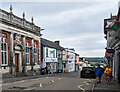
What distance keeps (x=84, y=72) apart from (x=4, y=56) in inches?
420

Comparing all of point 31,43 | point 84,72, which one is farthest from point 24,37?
point 84,72

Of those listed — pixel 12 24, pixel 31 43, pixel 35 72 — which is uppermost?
pixel 12 24

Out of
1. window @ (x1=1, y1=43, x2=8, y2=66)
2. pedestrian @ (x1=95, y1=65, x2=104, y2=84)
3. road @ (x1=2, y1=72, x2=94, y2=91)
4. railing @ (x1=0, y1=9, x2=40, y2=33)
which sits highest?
railing @ (x1=0, y1=9, x2=40, y2=33)

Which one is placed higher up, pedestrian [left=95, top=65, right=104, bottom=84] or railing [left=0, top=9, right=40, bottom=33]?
railing [left=0, top=9, right=40, bottom=33]

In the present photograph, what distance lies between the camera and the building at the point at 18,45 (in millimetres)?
21547

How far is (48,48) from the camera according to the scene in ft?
133

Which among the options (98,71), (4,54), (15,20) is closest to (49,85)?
(98,71)

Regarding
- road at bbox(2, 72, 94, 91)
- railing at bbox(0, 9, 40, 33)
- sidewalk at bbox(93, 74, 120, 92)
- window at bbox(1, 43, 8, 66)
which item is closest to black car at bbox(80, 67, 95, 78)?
road at bbox(2, 72, 94, 91)

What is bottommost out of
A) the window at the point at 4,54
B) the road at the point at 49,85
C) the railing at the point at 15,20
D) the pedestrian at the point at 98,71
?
the road at the point at 49,85

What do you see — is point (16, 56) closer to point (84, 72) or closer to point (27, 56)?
point (27, 56)

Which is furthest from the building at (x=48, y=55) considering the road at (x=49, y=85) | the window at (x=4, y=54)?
the road at (x=49, y=85)

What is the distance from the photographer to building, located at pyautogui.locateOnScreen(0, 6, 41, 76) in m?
21.5

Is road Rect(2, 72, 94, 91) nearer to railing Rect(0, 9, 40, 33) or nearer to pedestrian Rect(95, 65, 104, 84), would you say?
pedestrian Rect(95, 65, 104, 84)

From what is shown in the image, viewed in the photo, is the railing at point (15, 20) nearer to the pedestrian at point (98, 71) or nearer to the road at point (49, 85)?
the road at point (49, 85)
